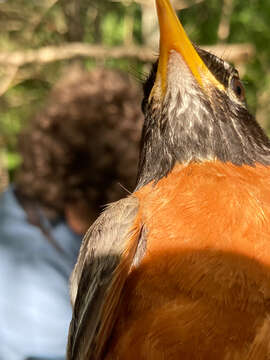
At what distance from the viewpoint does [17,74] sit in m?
5.71

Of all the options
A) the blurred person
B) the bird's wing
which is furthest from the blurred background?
the bird's wing

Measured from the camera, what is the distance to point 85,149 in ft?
11.0

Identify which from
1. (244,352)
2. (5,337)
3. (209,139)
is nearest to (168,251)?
(244,352)

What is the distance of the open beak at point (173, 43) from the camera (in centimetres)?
185

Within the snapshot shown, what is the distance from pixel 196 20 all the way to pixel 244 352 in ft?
15.9

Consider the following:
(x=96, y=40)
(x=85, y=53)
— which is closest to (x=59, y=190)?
(x=85, y=53)

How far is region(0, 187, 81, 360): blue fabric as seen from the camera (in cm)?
285

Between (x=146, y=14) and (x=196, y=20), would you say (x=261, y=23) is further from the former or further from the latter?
(x=146, y=14)

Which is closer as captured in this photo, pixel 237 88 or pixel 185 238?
pixel 185 238

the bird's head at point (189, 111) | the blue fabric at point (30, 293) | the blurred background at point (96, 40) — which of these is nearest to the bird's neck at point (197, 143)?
the bird's head at point (189, 111)

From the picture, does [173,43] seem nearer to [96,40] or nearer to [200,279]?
[200,279]

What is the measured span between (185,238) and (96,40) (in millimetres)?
4664

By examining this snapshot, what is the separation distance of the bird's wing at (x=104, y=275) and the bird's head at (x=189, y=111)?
259mm

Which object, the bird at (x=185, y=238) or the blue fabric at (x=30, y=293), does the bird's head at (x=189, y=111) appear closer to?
the bird at (x=185, y=238)
